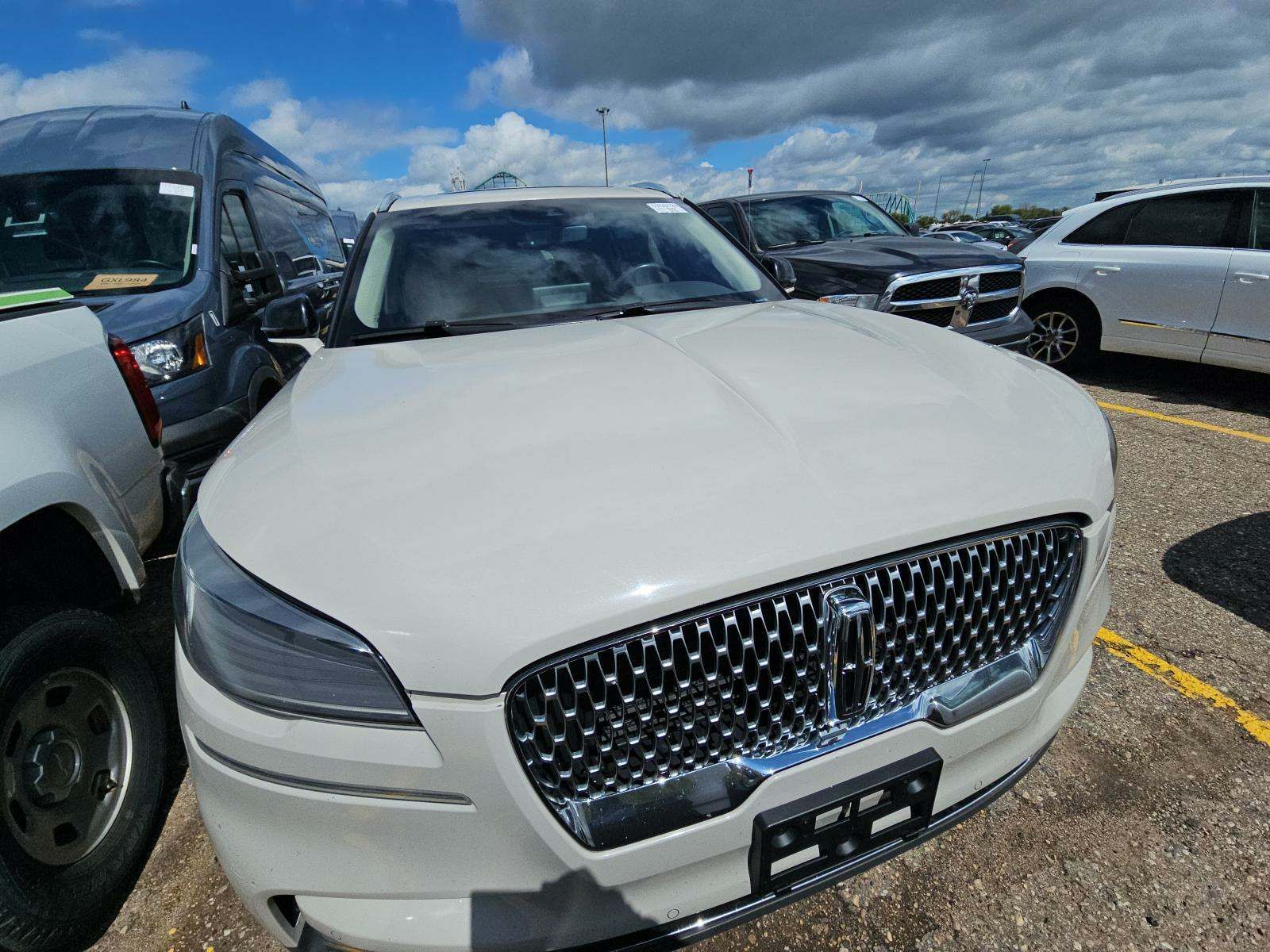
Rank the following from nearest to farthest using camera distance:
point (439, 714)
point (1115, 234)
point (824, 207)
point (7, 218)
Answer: point (439, 714), point (7, 218), point (1115, 234), point (824, 207)

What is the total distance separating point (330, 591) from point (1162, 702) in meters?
2.66

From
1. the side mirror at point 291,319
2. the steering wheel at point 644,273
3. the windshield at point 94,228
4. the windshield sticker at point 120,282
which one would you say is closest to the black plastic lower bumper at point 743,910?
the steering wheel at point 644,273

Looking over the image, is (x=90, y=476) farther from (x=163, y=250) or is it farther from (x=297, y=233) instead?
(x=297, y=233)

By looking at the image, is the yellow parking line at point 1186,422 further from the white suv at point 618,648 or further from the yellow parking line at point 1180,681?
the white suv at point 618,648

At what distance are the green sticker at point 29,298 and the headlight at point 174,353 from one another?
46.6 inches

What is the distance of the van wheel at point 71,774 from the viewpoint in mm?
1579

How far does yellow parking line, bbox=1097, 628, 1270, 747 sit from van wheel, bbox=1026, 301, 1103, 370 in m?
4.45

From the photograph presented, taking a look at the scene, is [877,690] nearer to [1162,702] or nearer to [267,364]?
[1162,702]

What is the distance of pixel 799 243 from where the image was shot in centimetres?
691

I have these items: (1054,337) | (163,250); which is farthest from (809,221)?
(163,250)

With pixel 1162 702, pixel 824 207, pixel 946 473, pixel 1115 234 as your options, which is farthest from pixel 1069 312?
pixel 946 473

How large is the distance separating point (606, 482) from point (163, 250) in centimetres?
411

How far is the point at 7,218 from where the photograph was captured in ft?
13.5

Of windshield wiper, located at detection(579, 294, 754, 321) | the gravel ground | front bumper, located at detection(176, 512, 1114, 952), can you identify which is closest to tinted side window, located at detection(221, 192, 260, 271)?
the gravel ground
